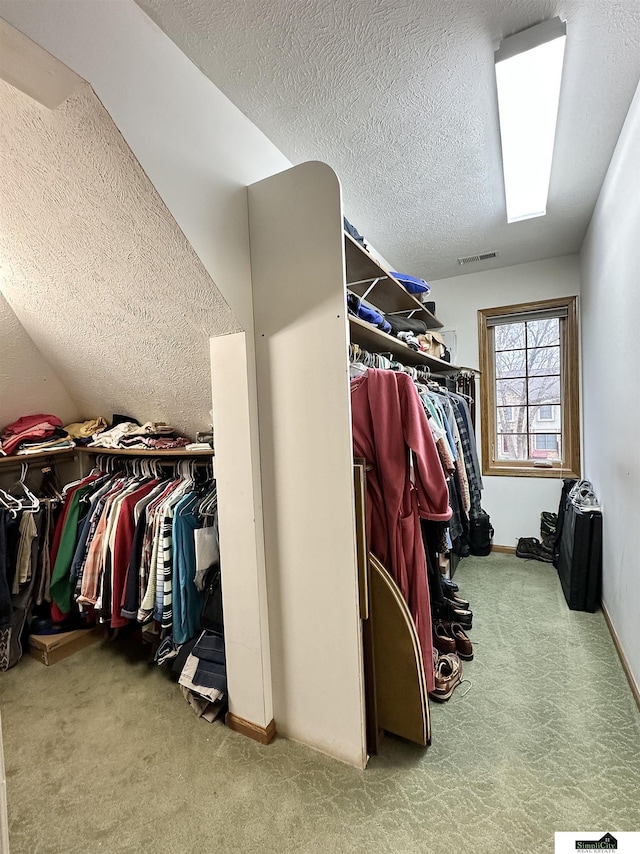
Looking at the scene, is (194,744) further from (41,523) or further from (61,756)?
(41,523)

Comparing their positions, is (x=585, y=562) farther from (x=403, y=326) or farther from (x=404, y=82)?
(x=404, y=82)

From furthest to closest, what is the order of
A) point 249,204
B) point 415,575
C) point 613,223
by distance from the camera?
point 613,223, point 415,575, point 249,204

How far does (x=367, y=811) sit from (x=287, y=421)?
1.34 m

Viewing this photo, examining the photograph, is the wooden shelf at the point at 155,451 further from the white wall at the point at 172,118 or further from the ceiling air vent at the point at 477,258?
the ceiling air vent at the point at 477,258

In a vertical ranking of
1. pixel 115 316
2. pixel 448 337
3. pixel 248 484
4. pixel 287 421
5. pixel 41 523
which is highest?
pixel 448 337

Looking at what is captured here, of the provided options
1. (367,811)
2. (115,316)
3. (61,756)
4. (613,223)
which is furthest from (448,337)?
(61,756)

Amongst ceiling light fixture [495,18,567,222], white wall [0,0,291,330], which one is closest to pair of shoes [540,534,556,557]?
ceiling light fixture [495,18,567,222]

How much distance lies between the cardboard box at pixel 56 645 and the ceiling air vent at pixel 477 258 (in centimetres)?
382

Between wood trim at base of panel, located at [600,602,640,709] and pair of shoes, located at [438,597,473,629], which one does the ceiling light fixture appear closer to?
pair of shoes, located at [438,597,473,629]

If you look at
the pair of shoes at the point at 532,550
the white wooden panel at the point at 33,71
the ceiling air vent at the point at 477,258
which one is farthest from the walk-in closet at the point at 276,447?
the pair of shoes at the point at 532,550

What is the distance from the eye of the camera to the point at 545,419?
3498mm

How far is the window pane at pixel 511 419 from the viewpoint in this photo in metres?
3.58

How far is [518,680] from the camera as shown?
6.10 ft

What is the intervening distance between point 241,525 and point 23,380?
5.88 ft
